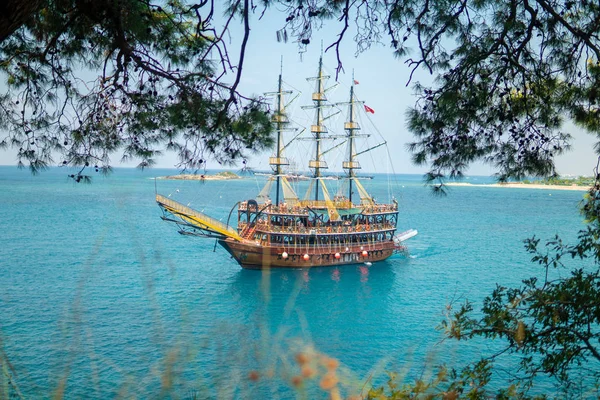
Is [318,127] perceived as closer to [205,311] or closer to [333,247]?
[333,247]

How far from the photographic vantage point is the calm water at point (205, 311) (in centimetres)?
1420

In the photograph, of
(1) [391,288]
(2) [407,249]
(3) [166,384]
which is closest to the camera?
(3) [166,384]

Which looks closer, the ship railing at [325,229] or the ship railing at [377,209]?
the ship railing at [325,229]

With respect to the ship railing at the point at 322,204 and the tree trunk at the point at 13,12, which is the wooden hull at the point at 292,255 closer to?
the ship railing at the point at 322,204

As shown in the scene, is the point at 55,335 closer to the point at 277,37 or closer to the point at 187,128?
the point at 187,128

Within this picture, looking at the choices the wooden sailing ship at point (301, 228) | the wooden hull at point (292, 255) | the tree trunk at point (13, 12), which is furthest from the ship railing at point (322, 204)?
the tree trunk at point (13, 12)

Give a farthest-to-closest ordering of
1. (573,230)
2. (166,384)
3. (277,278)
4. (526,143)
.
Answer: (573,230)
(277,278)
(526,143)
(166,384)

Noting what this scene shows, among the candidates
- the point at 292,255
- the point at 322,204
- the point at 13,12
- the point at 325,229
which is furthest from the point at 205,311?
the point at 13,12

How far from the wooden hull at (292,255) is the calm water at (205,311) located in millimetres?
766

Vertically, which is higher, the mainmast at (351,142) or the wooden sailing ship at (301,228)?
the mainmast at (351,142)

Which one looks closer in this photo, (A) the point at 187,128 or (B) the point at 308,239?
(A) the point at 187,128

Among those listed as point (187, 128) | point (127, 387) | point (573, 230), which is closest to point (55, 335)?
point (127, 387)

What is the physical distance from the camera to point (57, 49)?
572cm

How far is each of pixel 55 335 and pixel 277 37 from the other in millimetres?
16746
